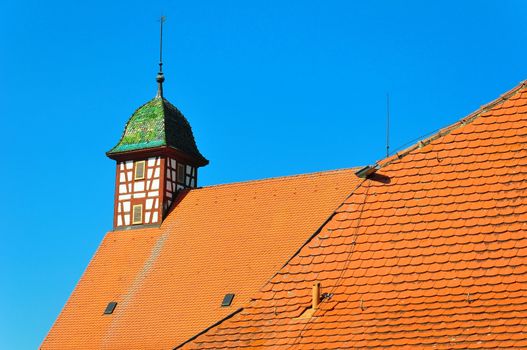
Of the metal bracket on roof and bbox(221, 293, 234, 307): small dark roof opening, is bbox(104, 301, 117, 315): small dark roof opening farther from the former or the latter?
the metal bracket on roof

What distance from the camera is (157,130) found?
35.0 metres

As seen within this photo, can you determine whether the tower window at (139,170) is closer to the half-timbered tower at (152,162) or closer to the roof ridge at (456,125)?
the half-timbered tower at (152,162)

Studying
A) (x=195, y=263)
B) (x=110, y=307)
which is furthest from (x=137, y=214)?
(x=195, y=263)

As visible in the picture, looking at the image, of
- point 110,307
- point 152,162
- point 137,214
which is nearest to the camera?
point 110,307

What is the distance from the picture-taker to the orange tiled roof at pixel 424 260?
933 cm

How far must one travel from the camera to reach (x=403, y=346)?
9.17 metres

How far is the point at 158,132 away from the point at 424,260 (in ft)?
83.9

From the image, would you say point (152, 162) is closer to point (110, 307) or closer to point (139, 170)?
point (139, 170)

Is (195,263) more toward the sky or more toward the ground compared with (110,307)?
more toward the sky

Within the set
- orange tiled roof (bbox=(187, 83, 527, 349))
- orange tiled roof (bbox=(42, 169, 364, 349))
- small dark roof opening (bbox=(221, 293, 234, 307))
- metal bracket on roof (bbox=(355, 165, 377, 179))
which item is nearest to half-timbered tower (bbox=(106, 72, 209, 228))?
orange tiled roof (bbox=(42, 169, 364, 349))

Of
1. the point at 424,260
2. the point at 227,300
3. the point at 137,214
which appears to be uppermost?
the point at 137,214

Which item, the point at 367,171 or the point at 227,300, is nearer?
the point at 367,171

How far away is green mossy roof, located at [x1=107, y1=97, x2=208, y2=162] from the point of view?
34906mm

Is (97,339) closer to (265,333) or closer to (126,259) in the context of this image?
(126,259)
